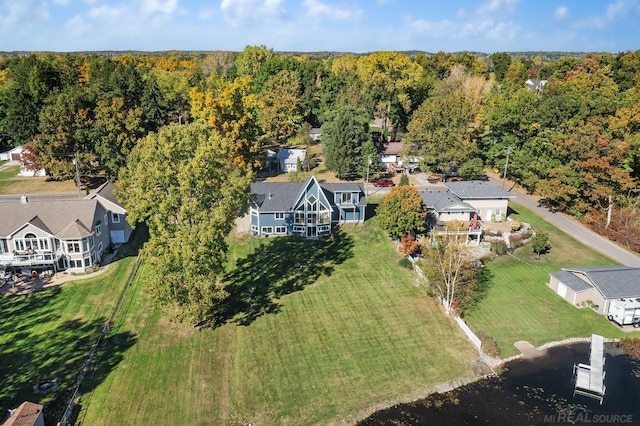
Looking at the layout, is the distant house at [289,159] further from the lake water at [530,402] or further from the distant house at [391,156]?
the lake water at [530,402]

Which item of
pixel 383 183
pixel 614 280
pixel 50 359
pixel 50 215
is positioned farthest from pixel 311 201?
pixel 614 280

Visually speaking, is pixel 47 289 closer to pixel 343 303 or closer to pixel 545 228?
pixel 343 303

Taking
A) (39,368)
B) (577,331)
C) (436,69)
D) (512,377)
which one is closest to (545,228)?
(577,331)

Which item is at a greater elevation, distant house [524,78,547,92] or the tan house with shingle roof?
distant house [524,78,547,92]

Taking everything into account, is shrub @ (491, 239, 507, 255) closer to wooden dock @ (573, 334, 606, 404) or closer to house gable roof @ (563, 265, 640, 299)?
house gable roof @ (563, 265, 640, 299)

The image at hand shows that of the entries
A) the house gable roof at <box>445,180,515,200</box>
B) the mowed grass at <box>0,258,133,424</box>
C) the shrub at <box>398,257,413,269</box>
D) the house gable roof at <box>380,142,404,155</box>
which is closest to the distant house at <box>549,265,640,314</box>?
the shrub at <box>398,257,413,269</box>
